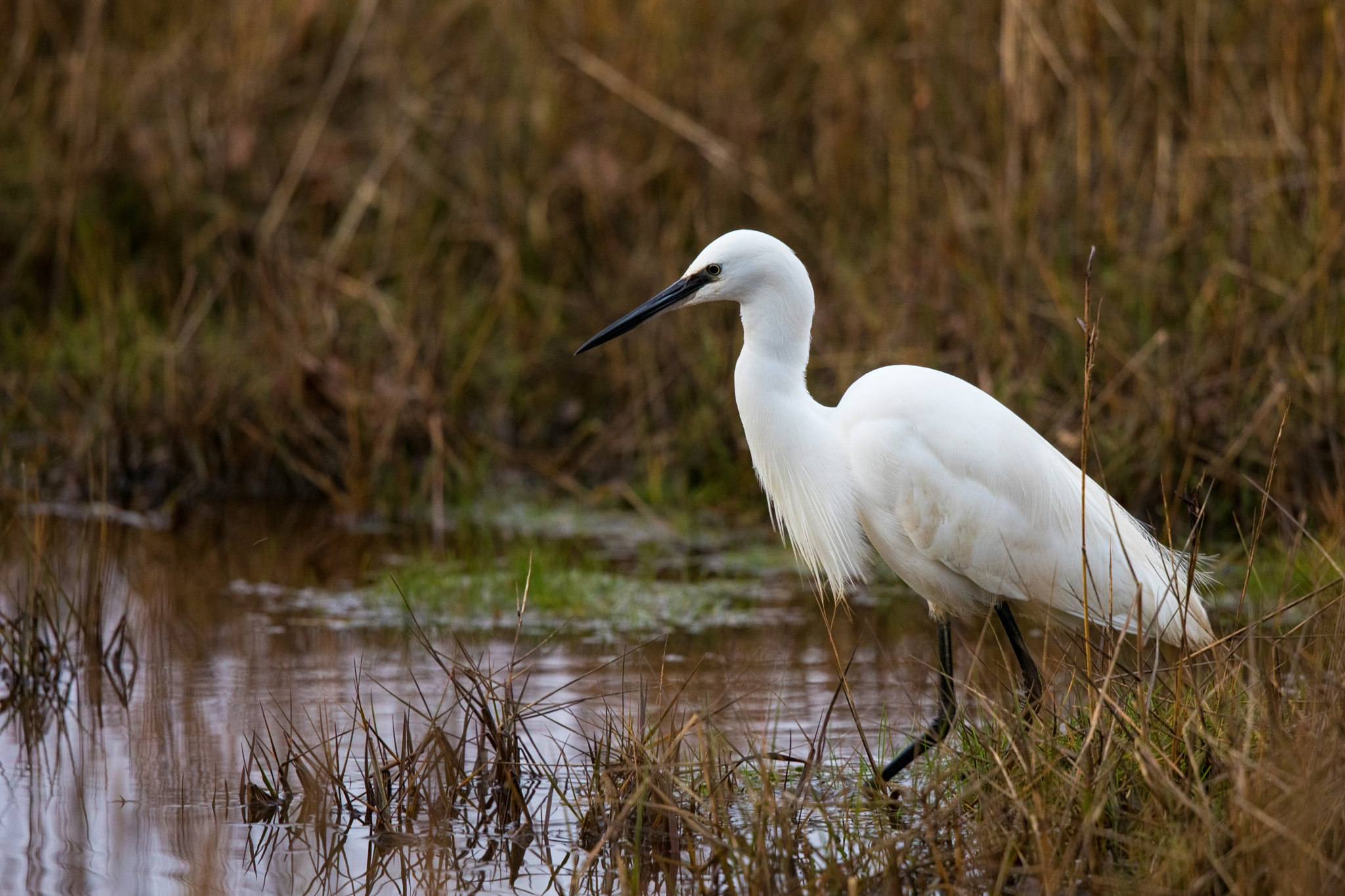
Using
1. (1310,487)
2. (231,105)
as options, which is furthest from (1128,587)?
(231,105)

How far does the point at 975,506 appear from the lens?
3635 mm

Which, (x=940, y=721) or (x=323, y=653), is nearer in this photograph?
(x=940, y=721)

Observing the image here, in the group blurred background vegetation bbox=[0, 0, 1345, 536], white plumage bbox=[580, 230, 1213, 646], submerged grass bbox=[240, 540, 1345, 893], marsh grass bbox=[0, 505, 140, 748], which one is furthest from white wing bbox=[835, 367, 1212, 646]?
marsh grass bbox=[0, 505, 140, 748]

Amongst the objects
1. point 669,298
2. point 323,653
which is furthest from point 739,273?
point 323,653

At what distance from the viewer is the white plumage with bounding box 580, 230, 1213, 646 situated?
3564 mm

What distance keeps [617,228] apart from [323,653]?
3.32 meters

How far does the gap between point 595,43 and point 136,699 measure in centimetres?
440

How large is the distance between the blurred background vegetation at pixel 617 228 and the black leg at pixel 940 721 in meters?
1.05

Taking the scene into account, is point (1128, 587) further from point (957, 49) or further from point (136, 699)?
point (957, 49)

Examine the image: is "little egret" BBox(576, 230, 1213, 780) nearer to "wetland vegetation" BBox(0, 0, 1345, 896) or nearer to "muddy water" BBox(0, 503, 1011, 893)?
"wetland vegetation" BBox(0, 0, 1345, 896)

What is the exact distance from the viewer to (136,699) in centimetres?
389

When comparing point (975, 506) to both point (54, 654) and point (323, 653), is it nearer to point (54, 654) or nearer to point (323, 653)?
point (323, 653)

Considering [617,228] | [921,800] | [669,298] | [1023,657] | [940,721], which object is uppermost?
[617,228]

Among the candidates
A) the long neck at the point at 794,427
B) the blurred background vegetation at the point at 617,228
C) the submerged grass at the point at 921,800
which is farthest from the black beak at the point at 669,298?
the blurred background vegetation at the point at 617,228
